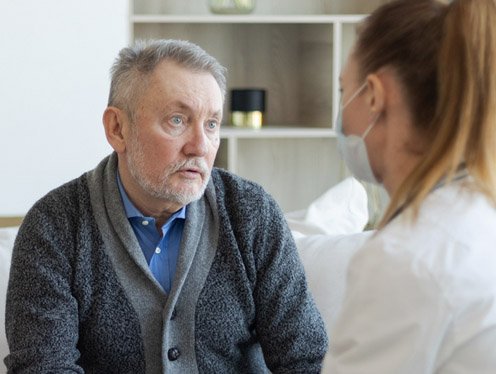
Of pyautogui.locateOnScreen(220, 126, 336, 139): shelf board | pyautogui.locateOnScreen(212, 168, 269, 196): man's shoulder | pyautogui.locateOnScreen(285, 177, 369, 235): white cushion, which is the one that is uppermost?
pyautogui.locateOnScreen(212, 168, 269, 196): man's shoulder

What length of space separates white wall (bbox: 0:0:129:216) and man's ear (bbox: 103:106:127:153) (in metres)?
0.89

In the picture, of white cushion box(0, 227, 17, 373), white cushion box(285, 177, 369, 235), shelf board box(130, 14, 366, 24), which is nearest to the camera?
white cushion box(0, 227, 17, 373)

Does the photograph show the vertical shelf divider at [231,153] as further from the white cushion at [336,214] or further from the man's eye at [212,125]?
the man's eye at [212,125]

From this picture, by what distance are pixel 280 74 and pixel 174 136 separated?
1.87m

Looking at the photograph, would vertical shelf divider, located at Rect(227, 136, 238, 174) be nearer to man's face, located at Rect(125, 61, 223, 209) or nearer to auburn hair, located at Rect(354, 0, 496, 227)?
man's face, located at Rect(125, 61, 223, 209)

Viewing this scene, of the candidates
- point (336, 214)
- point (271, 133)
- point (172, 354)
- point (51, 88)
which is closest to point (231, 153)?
point (271, 133)

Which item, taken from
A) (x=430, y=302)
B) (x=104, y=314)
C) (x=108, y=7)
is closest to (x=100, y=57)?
(x=108, y=7)

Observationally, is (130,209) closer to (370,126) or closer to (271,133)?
(370,126)

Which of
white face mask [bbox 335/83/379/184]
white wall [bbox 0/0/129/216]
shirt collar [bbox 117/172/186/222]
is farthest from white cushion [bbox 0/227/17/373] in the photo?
white face mask [bbox 335/83/379/184]

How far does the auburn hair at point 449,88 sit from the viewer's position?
117 cm

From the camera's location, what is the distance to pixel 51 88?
2.77 meters

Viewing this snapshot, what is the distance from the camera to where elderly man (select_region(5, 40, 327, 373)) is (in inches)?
70.6

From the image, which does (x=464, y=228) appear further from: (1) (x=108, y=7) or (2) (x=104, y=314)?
(1) (x=108, y=7)

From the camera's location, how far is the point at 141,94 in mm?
1868
